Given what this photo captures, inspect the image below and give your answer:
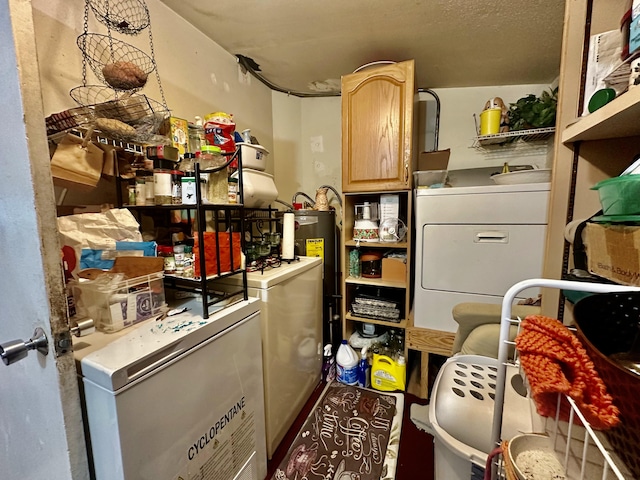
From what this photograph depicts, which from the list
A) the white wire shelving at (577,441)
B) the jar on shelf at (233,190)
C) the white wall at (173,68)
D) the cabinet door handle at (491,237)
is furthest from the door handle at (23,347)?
the cabinet door handle at (491,237)

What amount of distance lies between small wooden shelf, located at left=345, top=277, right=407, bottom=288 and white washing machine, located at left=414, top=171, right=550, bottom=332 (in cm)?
14

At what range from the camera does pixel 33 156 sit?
53 cm

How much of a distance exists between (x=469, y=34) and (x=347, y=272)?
1.53 m

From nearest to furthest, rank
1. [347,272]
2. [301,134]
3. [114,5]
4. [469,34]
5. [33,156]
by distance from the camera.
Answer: [33,156] < [114,5] < [469,34] < [347,272] < [301,134]

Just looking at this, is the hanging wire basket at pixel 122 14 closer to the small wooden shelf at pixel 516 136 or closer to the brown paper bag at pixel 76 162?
the brown paper bag at pixel 76 162

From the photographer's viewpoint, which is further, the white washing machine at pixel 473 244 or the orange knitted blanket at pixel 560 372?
the white washing machine at pixel 473 244

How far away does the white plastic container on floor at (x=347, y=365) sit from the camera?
171 cm

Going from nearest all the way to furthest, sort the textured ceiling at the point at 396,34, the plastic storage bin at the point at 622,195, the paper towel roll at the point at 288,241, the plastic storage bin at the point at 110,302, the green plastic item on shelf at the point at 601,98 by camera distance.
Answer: the plastic storage bin at the point at 622,195 < the green plastic item on shelf at the point at 601,98 < the plastic storage bin at the point at 110,302 < the textured ceiling at the point at 396,34 < the paper towel roll at the point at 288,241

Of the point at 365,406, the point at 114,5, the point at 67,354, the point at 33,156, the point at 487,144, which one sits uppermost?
the point at 114,5

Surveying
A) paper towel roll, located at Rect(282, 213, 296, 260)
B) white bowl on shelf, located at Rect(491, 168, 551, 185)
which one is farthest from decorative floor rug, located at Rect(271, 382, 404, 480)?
white bowl on shelf, located at Rect(491, 168, 551, 185)

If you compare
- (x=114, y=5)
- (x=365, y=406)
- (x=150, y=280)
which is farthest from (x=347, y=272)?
(x=114, y=5)

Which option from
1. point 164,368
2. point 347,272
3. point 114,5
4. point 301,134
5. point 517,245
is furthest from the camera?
point 301,134

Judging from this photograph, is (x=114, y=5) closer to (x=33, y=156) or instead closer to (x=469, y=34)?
(x=33, y=156)

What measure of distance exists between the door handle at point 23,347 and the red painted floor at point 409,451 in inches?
41.9
